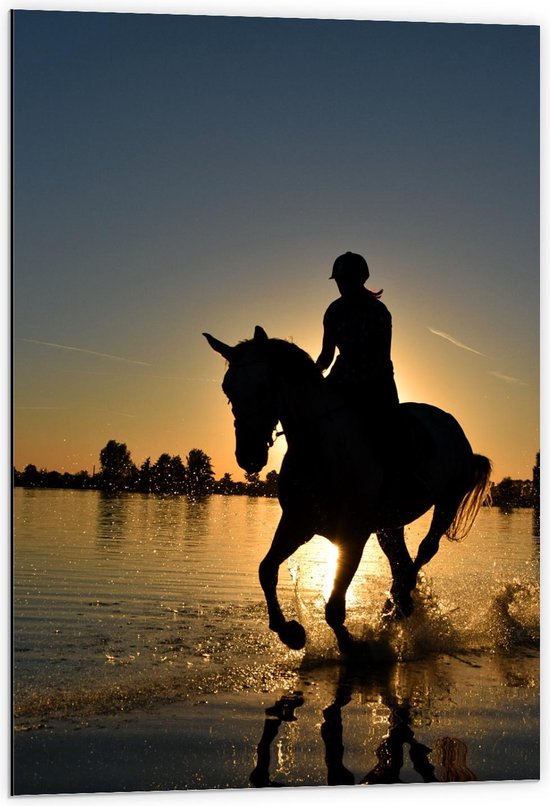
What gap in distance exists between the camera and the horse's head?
7.70m

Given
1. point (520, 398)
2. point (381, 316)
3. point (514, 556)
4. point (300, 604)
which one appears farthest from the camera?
point (514, 556)

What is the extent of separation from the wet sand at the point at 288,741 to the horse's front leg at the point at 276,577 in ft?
1.07

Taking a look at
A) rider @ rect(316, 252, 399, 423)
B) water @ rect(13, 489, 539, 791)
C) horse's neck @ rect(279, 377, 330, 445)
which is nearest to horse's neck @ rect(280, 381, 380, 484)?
horse's neck @ rect(279, 377, 330, 445)

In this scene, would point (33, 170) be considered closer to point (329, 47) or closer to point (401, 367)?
point (329, 47)

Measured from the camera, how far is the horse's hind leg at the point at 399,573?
9500 millimetres

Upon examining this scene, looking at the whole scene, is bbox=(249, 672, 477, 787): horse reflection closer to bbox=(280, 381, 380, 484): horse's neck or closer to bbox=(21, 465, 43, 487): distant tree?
bbox=(280, 381, 380, 484): horse's neck

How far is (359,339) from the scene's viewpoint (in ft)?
27.6

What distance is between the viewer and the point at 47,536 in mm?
15516

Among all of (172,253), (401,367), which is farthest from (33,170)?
(401,367)

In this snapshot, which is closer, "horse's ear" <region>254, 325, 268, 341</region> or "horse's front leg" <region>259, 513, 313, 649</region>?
"horse's ear" <region>254, 325, 268, 341</region>

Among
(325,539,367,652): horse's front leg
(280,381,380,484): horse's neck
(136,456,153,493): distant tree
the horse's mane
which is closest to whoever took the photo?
the horse's mane

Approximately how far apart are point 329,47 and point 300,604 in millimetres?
4003

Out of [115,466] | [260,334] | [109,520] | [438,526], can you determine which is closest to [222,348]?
[260,334]

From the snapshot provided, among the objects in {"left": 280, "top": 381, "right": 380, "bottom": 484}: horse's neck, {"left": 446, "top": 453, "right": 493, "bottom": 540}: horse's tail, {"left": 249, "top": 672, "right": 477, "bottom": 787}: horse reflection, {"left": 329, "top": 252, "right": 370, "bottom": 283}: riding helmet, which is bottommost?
{"left": 249, "top": 672, "right": 477, "bottom": 787}: horse reflection
